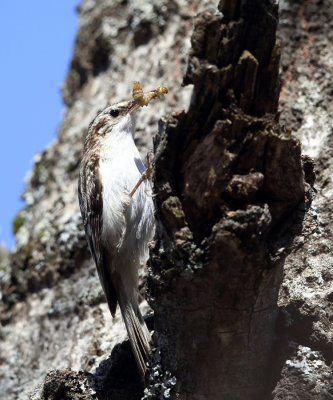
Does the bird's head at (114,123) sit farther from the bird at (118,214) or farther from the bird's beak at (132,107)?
the bird at (118,214)

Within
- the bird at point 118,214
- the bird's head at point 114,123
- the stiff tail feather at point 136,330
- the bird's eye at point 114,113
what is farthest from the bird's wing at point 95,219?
the bird's eye at point 114,113

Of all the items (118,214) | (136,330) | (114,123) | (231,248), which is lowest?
(231,248)

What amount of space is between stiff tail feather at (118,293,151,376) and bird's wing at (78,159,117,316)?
0.10 m

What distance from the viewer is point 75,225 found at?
393 cm

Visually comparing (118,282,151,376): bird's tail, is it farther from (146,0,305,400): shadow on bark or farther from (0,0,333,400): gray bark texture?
(146,0,305,400): shadow on bark

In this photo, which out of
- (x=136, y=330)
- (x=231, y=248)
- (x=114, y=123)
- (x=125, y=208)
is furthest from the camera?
(x=114, y=123)

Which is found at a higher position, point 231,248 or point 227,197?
point 227,197

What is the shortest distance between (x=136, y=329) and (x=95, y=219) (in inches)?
32.9

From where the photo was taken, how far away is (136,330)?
287 cm

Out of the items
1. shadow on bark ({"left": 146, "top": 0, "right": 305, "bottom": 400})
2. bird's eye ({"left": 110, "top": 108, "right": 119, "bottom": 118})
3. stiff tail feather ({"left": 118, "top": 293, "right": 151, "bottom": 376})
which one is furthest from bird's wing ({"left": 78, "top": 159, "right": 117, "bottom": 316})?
shadow on bark ({"left": 146, "top": 0, "right": 305, "bottom": 400})

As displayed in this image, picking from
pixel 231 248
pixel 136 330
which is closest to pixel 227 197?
pixel 231 248

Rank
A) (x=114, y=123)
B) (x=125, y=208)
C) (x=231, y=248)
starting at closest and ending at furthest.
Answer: (x=231, y=248) < (x=125, y=208) < (x=114, y=123)

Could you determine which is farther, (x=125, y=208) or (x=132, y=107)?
(x=132, y=107)

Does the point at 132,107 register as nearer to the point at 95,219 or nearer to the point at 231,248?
the point at 95,219
